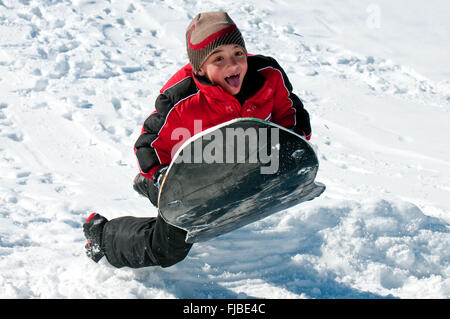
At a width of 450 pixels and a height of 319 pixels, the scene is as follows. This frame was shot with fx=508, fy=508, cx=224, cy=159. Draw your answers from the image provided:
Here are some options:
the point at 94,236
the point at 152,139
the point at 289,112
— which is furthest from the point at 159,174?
the point at 289,112

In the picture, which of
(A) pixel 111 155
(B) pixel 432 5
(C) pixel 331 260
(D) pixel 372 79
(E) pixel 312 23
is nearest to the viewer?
(C) pixel 331 260

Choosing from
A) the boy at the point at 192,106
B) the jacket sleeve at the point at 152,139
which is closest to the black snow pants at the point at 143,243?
the boy at the point at 192,106

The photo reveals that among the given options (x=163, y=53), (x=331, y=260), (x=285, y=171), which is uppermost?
(x=285, y=171)

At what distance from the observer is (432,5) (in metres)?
8.59

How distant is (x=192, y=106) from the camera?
2553 mm

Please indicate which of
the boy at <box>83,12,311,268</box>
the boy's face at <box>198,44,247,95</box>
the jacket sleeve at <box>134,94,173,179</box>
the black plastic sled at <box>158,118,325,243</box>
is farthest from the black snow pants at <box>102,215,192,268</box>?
the boy's face at <box>198,44,247,95</box>

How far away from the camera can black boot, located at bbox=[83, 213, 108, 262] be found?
2713 millimetres

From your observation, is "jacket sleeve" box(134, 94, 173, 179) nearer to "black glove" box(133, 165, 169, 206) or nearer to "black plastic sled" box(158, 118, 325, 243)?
"black glove" box(133, 165, 169, 206)

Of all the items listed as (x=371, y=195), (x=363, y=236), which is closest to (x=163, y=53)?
(x=371, y=195)

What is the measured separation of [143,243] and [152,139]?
53 centimetres

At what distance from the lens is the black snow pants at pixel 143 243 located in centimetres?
251

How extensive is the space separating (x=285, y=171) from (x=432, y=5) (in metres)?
7.53

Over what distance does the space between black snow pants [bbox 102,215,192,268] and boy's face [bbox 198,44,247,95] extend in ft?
2.44
